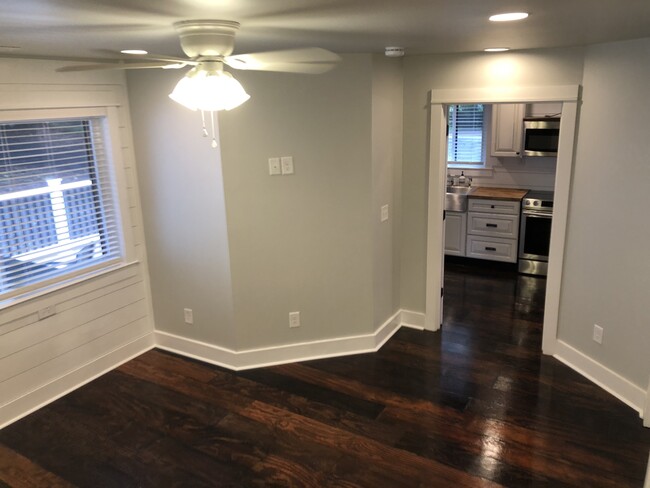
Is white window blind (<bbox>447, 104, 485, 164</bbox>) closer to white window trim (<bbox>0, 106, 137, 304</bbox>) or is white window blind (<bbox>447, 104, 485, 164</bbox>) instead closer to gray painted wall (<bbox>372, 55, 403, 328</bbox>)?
gray painted wall (<bbox>372, 55, 403, 328</bbox>)

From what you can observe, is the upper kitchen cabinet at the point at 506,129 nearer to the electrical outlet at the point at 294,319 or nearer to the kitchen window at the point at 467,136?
the kitchen window at the point at 467,136

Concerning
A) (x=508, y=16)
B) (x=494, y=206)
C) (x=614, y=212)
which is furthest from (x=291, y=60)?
(x=494, y=206)

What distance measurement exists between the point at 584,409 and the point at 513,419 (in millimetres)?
487

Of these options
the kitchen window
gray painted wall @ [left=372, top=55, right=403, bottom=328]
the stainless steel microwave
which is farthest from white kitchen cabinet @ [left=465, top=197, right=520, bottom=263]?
gray painted wall @ [left=372, top=55, right=403, bottom=328]

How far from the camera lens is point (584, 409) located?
334 centimetres

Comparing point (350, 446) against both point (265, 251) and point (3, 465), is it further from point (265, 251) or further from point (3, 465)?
point (3, 465)

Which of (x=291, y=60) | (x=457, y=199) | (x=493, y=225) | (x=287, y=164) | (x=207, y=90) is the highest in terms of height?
(x=291, y=60)

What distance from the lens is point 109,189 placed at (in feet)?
12.6

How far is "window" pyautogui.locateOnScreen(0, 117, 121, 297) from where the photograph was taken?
329 centimetres

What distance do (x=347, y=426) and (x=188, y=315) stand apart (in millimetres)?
1583

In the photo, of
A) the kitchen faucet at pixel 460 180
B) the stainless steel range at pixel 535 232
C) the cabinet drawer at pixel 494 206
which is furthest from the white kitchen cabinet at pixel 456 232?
the stainless steel range at pixel 535 232

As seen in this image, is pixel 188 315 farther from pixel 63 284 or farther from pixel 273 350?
pixel 63 284

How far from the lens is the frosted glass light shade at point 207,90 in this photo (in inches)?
83.0

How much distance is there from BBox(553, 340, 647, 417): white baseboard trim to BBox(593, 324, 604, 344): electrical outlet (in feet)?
0.54
